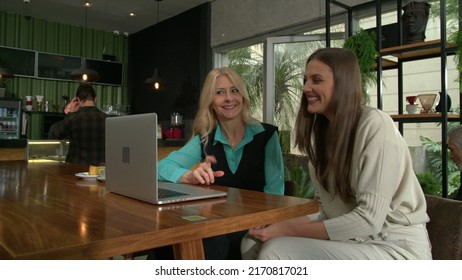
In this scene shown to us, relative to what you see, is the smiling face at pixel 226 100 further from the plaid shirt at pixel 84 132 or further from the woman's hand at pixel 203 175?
the plaid shirt at pixel 84 132

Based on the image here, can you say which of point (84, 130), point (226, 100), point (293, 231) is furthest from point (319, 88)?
point (84, 130)

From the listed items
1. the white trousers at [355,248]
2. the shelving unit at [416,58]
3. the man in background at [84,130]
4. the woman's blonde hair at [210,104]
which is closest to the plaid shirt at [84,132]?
the man in background at [84,130]

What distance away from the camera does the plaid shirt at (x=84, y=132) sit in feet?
10.3

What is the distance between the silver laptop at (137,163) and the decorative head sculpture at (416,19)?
223 cm

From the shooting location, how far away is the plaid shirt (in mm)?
3154

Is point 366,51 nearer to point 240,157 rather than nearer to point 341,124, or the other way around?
point 240,157

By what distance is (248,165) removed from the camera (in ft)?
5.26

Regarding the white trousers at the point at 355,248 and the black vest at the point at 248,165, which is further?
the black vest at the point at 248,165

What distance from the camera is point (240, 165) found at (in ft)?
5.25

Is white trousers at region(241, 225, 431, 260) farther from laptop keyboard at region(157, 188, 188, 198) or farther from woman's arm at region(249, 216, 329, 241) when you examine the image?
laptop keyboard at region(157, 188, 188, 198)

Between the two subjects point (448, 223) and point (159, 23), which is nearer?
point (448, 223)

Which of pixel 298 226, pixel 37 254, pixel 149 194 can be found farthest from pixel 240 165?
pixel 37 254
